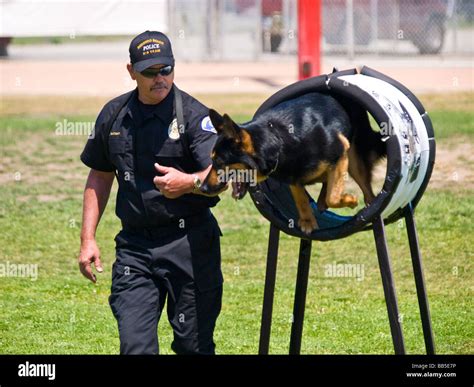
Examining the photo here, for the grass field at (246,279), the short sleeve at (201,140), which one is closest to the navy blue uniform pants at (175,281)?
the short sleeve at (201,140)

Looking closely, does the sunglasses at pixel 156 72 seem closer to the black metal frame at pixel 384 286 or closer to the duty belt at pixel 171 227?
the duty belt at pixel 171 227

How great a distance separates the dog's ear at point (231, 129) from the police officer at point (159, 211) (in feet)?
1.99

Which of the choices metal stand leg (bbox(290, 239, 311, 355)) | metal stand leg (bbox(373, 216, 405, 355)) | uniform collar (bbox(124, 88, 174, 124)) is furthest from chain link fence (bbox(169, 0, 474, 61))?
metal stand leg (bbox(373, 216, 405, 355))

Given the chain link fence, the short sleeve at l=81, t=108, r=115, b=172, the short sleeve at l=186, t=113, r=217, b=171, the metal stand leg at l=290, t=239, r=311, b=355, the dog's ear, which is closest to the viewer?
the dog's ear

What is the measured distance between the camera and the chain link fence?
25172mm

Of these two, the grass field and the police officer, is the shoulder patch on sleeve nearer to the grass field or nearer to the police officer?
the police officer

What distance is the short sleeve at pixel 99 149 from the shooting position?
6195mm

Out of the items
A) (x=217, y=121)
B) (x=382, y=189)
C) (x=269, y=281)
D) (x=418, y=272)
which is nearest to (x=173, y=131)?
(x=217, y=121)

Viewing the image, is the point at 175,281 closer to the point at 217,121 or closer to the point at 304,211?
the point at 304,211

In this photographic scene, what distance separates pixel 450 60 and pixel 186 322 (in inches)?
787

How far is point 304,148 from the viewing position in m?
5.52

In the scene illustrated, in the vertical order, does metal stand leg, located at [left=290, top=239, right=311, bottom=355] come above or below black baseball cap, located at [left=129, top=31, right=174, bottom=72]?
below

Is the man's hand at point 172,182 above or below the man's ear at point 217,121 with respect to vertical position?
below
